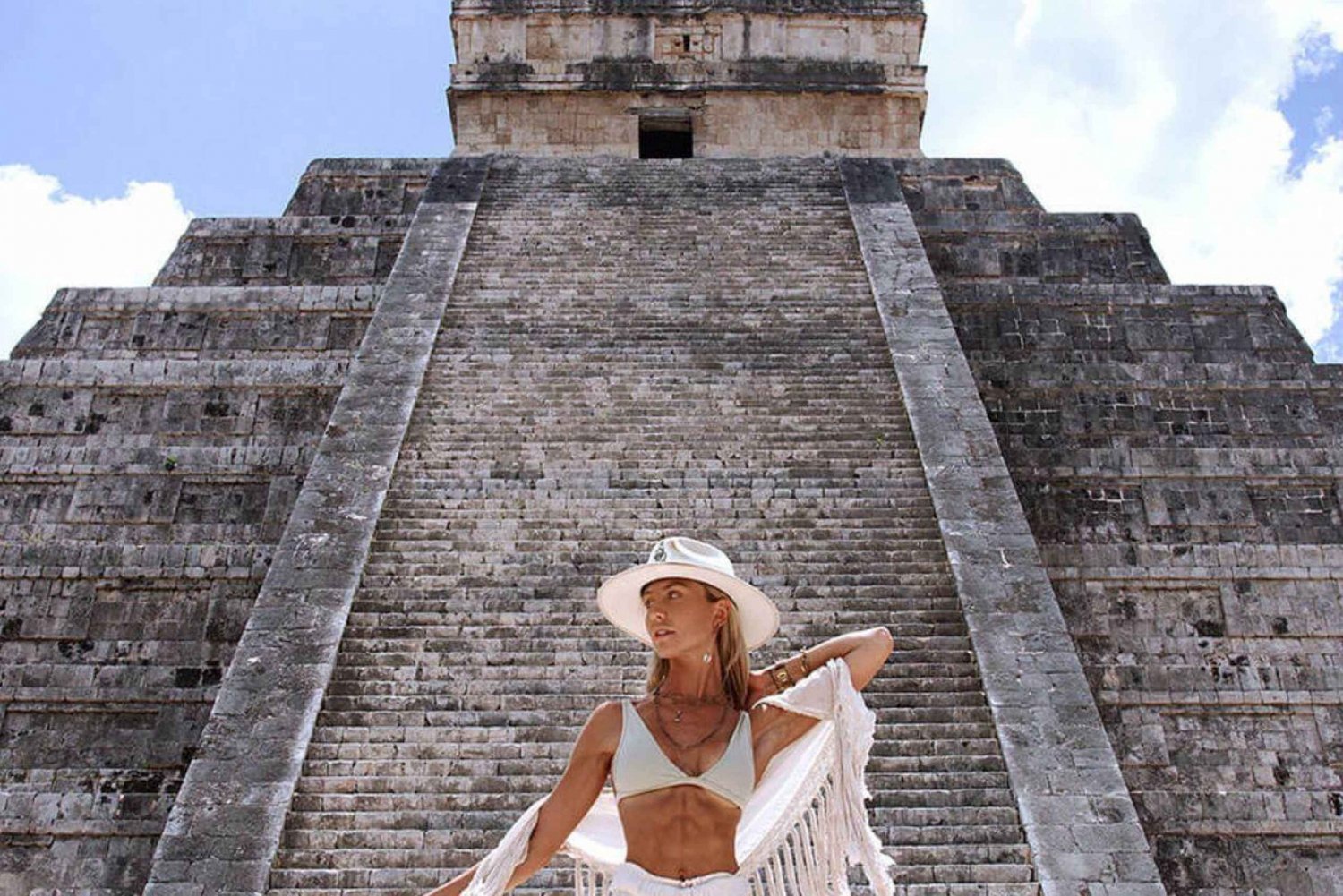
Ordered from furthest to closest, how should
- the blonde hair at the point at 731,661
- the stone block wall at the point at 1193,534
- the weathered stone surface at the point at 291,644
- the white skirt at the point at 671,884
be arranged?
1. the stone block wall at the point at 1193,534
2. the weathered stone surface at the point at 291,644
3. the blonde hair at the point at 731,661
4. the white skirt at the point at 671,884

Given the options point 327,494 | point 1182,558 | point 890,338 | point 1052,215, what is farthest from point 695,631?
point 1052,215

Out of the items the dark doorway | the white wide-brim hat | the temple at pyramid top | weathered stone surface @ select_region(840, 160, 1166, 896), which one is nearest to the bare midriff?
the white wide-brim hat

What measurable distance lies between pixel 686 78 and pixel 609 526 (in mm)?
10754

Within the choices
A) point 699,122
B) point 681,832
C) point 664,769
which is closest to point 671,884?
point 681,832

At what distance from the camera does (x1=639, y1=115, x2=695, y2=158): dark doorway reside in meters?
18.3

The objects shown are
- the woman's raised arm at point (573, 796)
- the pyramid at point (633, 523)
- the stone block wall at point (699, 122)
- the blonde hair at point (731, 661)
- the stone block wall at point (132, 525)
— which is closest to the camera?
the woman's raised arm at point (573, 796)

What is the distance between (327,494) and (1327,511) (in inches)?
328

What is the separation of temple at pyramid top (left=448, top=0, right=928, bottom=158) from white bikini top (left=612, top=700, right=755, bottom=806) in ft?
50.2

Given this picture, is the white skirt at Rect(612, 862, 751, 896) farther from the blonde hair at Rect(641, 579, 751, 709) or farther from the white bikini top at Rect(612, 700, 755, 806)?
the blonde hair at Rect(641, 579, 751, 709)

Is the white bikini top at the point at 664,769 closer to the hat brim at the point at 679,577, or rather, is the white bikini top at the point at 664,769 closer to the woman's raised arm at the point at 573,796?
the woman's raised arm at the point at 573,796

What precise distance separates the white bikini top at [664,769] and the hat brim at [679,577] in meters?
0.27

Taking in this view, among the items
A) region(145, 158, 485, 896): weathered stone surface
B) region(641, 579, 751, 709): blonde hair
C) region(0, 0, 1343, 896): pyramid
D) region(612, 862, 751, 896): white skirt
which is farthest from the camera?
region(0, 0, 1343, 896): pyramid

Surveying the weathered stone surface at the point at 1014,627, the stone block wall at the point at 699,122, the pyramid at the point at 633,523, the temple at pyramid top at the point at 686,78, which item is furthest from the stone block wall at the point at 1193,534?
the temple at pyramid top at the point at 686,78

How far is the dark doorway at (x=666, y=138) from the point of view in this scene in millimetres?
18344
